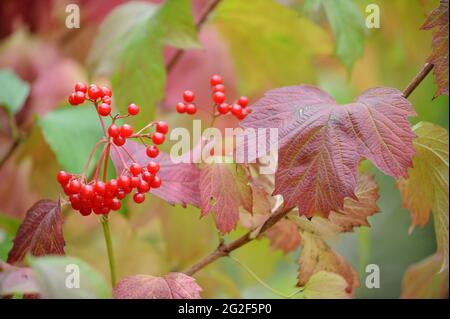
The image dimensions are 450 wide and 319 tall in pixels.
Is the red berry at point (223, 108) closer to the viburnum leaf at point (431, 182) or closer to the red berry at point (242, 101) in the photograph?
the red berry at point (242, 101)

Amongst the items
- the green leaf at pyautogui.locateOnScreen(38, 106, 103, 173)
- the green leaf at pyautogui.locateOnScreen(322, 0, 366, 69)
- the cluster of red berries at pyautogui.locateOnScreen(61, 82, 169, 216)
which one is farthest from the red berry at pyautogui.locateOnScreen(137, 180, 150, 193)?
the green leaf at pyautogui.locateOnScreen(322, 0, 366, 69)

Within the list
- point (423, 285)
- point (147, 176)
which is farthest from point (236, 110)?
point (423, 285)

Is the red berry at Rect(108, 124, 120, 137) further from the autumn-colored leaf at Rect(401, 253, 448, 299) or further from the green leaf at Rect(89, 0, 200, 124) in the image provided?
the autumn-colored leaf at Rect(401, 253, 448, 299)

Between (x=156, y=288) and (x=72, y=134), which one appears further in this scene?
(x=72, y=134)

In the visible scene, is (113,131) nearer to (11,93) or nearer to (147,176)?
(147,176)

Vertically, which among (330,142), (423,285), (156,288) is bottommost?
(423,285)

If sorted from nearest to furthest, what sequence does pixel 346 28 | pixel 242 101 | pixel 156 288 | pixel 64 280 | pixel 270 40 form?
pixel 64 280, pixel 156 288, pixel 242 101, pixel 346 28, pixel 270 40
